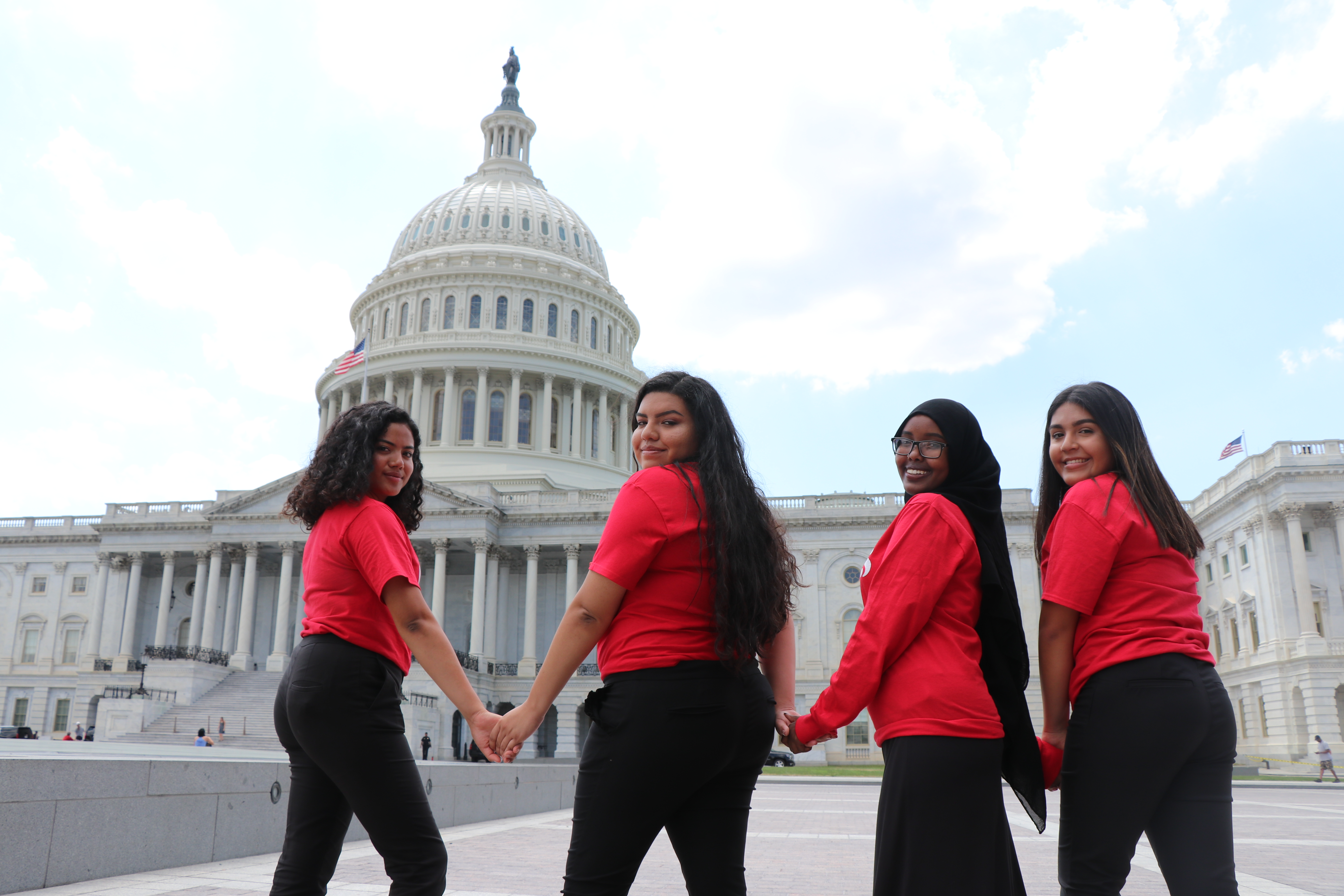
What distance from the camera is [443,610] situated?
60.7 metres

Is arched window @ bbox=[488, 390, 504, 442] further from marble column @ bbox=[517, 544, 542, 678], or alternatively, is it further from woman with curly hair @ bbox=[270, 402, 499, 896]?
woman with curly hair @ bbox=[270, 402, 499, 896]

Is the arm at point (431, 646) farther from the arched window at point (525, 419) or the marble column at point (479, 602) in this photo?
the arched window at point (525, 419)

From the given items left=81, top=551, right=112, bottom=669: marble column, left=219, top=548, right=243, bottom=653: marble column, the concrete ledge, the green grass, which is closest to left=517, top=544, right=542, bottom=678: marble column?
the green grass

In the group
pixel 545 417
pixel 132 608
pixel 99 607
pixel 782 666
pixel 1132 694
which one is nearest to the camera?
pixel 1132 694

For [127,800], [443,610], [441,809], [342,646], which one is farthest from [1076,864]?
[443,610]

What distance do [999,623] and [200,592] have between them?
65.3m

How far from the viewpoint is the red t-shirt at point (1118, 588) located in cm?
429

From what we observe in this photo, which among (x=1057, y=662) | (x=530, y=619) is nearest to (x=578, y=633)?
(x=1057, y=662)

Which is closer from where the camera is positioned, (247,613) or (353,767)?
(353,767)

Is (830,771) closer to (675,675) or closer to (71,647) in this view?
(675,675)

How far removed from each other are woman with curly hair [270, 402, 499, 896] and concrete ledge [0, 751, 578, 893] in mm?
1864

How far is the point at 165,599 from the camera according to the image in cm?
6056

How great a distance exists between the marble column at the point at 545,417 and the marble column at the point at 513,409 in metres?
1.49

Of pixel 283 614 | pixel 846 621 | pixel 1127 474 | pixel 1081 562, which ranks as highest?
pixel 283 614
